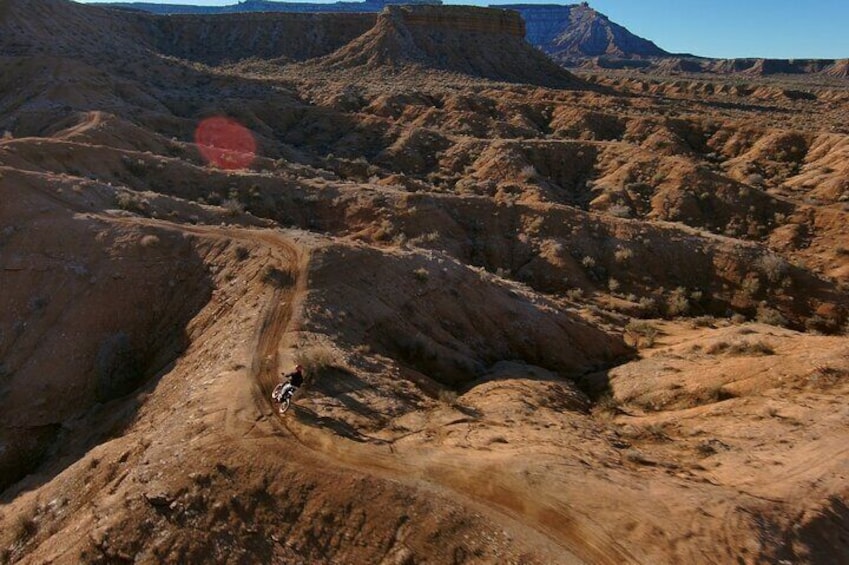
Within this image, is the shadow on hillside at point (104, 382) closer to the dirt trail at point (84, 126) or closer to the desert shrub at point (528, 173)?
the dirt trail at point (84, 126)

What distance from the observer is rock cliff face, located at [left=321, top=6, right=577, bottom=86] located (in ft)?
274

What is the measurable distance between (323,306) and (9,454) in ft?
25.4

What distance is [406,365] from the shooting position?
1368cm

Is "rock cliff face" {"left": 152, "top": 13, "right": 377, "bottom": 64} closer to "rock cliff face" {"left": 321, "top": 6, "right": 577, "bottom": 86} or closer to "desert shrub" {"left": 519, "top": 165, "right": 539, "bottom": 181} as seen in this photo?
"rock cliff face" {"left": 321, "top": 6, "right": 577, "bottom": 86}

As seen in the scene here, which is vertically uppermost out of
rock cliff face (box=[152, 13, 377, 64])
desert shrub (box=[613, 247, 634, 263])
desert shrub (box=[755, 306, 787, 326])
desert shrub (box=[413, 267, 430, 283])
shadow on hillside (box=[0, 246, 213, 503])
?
rock cliff face (box=[152, 13, 377, 64])

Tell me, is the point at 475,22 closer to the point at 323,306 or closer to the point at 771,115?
the point at 771,115

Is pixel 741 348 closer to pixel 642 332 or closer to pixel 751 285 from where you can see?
pixel 642 332

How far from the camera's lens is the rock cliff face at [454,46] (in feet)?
274

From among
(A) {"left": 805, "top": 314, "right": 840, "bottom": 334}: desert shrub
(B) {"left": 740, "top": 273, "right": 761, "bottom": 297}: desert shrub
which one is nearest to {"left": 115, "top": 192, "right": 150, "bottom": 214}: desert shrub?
(B) {"left": 740, "top": 273, "right": 761, "bottom": 297}: desert shrub

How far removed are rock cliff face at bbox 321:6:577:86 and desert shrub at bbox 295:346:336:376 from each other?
76511 millimetres

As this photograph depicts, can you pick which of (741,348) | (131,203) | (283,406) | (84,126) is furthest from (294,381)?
(84,126)

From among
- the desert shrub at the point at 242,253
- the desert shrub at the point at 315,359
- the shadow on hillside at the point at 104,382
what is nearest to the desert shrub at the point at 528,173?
the desert shrub at the point at 242,253

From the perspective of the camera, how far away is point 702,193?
1378 inches

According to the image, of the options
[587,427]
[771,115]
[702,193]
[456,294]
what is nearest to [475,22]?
[771,115]
